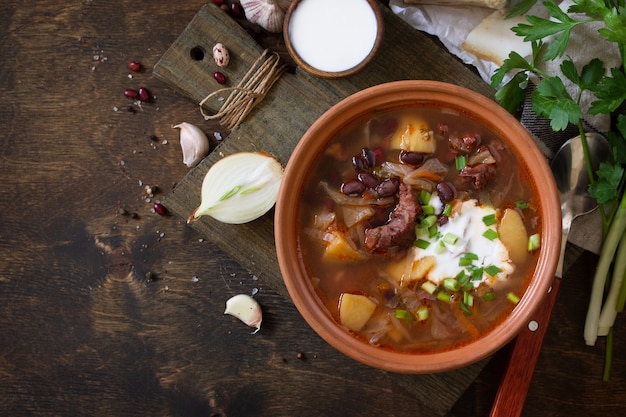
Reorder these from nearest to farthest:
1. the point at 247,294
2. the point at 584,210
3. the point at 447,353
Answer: the point at 447,353 → the point at 584,210 → the point at 247,294

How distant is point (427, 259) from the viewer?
2459 millimetres

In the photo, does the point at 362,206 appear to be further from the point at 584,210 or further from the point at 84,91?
the point at 84,91

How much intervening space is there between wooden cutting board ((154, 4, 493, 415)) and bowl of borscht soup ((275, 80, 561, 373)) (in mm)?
311

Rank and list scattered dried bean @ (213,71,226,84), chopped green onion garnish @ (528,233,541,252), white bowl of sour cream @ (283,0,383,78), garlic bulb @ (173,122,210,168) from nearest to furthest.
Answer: chopped green onion garnish @ (528,233,541,252) < white bowl of sour cream @ (283,0,383,78) < scattered dried bean @ (213,71,226,84) < garlic bulb @ (173,122,210,168)

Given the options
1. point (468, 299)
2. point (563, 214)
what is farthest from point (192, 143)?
point (563, 214)

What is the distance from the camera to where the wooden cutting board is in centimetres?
277

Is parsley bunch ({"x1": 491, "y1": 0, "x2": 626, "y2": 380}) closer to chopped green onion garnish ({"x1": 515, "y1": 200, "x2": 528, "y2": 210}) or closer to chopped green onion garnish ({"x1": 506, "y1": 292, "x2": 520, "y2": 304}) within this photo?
chopped green onion garnish ({"x1": 515, "y1": 200, "x2": 528, "y2": 210})

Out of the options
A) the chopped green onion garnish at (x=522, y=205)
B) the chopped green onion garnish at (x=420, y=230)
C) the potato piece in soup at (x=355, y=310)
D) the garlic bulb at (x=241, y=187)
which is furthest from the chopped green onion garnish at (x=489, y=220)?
the garlic bulb at (x=241, y=187)

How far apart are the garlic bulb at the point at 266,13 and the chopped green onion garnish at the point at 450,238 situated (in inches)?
46.5

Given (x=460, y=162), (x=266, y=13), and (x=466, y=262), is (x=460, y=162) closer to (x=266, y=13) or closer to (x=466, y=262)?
(x=466, y=262)

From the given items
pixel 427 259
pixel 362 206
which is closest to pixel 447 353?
pixel 427 259

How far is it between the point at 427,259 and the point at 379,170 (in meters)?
0.38

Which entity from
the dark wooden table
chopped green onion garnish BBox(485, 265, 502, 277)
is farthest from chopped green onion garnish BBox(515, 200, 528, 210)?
the dark wooden table

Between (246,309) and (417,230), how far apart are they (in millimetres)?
904
